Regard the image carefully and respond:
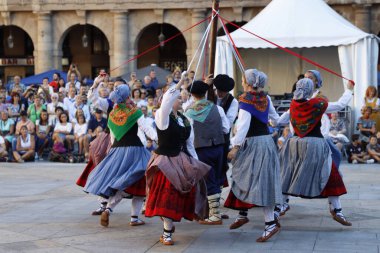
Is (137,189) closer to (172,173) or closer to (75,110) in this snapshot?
(172,173)

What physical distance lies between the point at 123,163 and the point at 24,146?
10.1 metres

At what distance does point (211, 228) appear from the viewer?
1082 centimetres

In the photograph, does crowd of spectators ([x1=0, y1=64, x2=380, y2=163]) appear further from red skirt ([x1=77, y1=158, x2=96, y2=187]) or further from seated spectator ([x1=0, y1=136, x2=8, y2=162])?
red skirt ([x1=77, y1=158, x2=96, y2=187])

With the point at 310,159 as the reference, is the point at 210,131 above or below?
above

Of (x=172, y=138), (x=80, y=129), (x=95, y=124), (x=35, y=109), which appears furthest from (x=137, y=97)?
(x=172, y=138)

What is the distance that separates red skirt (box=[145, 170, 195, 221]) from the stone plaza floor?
36 centimetres

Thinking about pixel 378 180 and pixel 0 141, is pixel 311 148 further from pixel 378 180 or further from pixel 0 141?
pixel 0 141

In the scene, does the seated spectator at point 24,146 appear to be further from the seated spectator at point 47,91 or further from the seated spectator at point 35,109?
the seated spectator at point 47,91

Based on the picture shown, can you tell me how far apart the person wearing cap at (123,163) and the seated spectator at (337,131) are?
29.6 feet

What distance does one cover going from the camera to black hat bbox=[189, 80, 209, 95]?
10812 millimetres

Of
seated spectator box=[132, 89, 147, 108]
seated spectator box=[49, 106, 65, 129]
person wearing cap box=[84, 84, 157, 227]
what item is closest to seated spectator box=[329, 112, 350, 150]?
seated spectator box=[132, 89, 147, 108]

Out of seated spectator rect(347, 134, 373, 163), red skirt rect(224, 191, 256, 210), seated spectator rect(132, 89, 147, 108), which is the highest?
seated spectator rect(132, 89, 147, 108)

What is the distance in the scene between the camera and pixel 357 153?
63.1 ft

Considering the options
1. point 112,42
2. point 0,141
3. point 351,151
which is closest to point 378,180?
point 351,151
